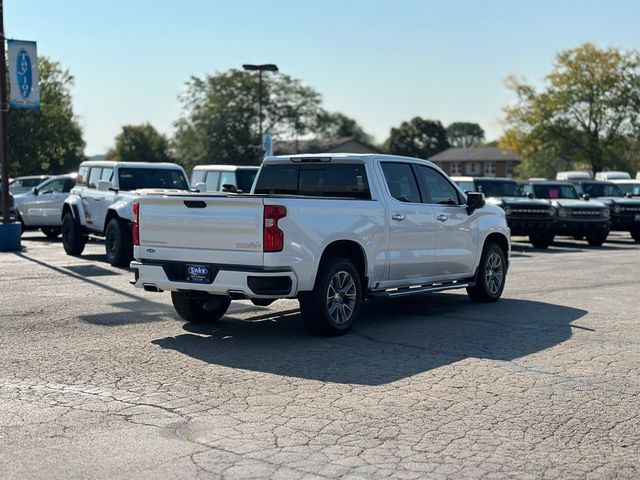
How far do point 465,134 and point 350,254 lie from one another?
595 ft

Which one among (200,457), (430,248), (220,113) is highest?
(220,113)

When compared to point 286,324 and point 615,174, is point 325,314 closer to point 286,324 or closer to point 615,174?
point 286,324

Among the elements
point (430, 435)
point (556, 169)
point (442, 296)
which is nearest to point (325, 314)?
point (430, 435)

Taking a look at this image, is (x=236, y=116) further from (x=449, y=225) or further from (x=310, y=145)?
(x=449, y=225)

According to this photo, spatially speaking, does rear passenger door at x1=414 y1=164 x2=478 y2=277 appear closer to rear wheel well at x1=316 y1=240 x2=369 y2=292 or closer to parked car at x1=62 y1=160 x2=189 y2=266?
rear wheel well at x1=316 y1=240 x2=369 y2=292

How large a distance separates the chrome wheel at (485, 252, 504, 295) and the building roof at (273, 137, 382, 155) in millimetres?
67713

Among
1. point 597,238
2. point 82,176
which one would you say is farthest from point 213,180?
point 597,238

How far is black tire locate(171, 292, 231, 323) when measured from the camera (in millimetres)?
10289

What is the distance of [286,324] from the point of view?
33.7 ft

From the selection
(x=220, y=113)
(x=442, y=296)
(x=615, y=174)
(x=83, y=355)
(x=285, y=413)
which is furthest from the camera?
(x=220, y=113)

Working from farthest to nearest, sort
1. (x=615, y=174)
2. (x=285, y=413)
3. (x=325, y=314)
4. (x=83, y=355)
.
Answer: (x=615, y=174), (x=325, y=314), (x=83, y=355), (x=285, y=413)

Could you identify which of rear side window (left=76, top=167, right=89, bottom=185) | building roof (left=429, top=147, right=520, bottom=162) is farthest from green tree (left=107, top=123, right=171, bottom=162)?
rear side window (left=76, top=167, right=89, bottom=185)

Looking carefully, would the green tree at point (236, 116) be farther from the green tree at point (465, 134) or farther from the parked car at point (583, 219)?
the green tree at point (465, 134)

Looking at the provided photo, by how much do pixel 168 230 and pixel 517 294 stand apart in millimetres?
5843
